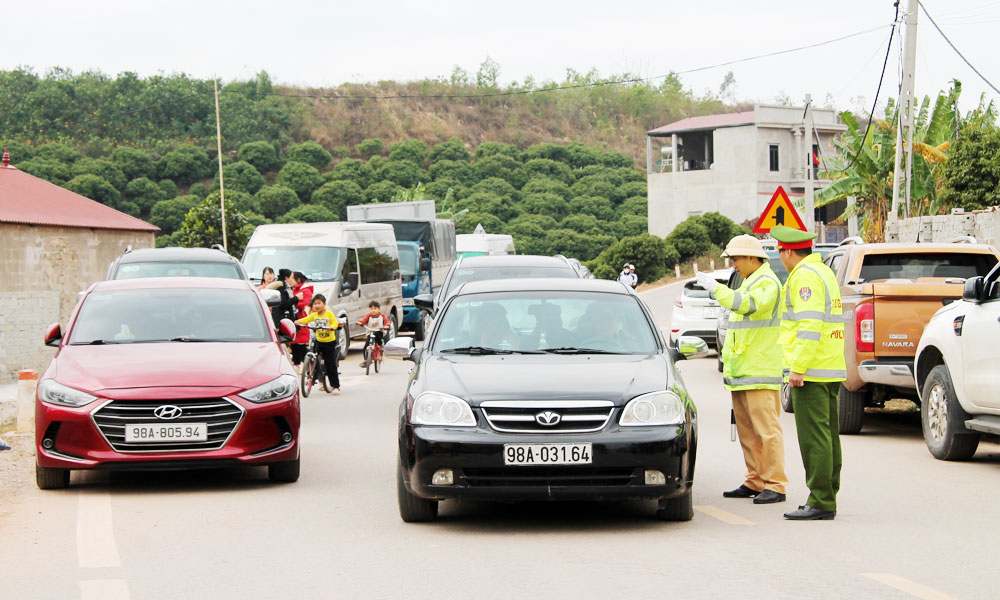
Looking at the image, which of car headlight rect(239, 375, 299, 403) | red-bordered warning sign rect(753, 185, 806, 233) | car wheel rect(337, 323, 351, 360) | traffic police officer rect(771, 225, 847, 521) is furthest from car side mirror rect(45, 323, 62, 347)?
car wheel rect(337, 323, 351, 360)

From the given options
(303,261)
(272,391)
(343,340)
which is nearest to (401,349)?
(272,391)

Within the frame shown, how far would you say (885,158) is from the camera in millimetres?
37406

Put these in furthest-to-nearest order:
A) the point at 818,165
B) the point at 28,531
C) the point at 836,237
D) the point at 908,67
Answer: the point at 818,165 → the point at 836,237 → the point at 908,67 → the point at 28,531

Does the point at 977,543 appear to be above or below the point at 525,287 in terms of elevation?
below

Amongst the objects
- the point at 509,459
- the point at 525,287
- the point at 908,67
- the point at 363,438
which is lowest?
the point at 363,438

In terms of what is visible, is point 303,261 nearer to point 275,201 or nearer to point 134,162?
point 275,201

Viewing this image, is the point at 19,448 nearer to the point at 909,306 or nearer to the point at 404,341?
the point at 404,341

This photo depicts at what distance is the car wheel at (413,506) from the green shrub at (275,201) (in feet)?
246

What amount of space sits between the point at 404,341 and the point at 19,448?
514 cm

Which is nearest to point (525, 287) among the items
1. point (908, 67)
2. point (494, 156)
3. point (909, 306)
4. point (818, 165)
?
point (909, 306)

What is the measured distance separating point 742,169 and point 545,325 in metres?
65.1

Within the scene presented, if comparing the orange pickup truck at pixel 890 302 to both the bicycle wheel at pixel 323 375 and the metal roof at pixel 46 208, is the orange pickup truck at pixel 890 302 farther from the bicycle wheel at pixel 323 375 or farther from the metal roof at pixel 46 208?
the metal roof at pixel 46 208

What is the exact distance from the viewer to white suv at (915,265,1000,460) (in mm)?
10305

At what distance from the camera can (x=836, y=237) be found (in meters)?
69.1
